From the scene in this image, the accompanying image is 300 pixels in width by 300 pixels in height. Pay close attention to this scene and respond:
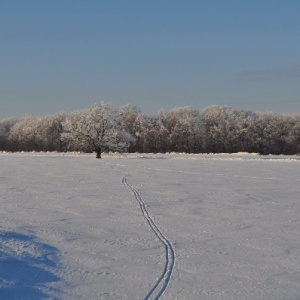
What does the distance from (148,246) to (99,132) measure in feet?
175

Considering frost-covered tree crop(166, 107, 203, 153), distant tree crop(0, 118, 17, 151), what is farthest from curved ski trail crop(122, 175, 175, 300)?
distant tree crop(0, 118, 17, 151)

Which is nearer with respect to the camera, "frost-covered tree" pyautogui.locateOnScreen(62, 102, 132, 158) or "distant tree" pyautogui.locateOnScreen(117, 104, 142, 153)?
"frost-covered tree" pyautogui.locateOnScreen(62, 102, 132, 158)

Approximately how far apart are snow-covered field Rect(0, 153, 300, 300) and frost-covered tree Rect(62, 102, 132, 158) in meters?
43.6

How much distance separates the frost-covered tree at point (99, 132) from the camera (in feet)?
209

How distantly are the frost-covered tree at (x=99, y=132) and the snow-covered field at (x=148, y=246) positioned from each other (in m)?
43.6

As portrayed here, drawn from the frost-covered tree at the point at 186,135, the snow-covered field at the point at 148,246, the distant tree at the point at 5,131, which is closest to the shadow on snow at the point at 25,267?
the snow-covered field at the point at 148,246

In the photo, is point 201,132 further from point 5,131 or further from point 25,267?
point 25,267

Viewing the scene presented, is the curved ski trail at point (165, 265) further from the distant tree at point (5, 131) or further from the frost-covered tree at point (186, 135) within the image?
the distant tree at point (5, 131)

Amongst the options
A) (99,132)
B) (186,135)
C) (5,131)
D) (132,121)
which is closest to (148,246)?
(99,132)

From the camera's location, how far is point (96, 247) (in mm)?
11211

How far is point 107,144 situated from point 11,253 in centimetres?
5312

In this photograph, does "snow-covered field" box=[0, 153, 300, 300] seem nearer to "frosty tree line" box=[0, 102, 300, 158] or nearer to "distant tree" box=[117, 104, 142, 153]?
"frosty tree line" box=[0, 102, 300, 158]

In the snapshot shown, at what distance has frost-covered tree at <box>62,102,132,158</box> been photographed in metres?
63.7

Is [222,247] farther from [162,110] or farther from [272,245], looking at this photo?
[162,110]
